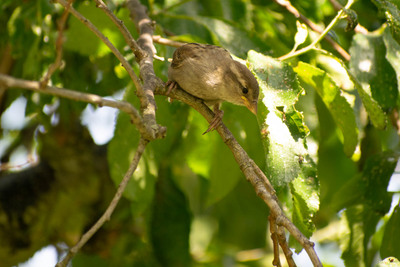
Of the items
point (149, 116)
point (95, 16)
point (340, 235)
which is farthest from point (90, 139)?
point (149, 116)

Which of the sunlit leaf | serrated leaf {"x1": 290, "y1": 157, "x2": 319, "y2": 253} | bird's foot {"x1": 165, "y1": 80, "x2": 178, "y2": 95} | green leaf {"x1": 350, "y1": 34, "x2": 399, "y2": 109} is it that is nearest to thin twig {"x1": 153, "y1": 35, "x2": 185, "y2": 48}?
bird's foot {"x1": 165, "y1": 80, "x2": 178, "y2": 95}

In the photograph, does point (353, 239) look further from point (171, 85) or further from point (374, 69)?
point (171, 85)

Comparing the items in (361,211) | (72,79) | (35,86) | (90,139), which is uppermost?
(35,86)

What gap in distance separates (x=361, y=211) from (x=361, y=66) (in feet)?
2.98

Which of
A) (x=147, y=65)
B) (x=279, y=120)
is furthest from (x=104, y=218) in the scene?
(x=279, y=120)

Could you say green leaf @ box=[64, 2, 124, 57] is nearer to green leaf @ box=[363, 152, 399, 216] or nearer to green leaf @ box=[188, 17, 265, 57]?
green leaf @ box=[188, 17, 265, 57]

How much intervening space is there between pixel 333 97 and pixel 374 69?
0.47m

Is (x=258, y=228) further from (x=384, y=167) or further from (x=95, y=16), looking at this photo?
(x=95, y=16)

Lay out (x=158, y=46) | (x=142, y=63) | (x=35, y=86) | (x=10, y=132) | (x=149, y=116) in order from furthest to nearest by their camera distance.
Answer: (x=10, y=132)
(x=158, y=46)
(x=142, y=63)
(x=149, y=116)
(x=35, y=86)

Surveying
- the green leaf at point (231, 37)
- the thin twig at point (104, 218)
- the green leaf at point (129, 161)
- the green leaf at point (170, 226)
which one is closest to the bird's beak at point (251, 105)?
the green leaf at point (231, 37)

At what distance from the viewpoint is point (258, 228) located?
5898 millimetres

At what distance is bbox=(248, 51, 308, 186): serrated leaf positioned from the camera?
7.97 ft

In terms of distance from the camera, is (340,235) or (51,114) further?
(51,114)

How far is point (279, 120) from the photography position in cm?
256
